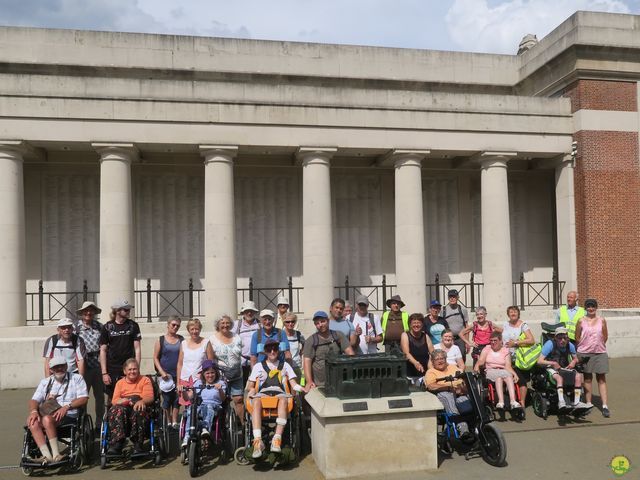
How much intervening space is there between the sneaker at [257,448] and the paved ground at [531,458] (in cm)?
27

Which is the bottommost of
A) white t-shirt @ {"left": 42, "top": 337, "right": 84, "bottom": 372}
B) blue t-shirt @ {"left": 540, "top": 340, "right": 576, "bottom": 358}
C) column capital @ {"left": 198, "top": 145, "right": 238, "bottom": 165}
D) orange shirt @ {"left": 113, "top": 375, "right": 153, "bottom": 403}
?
orange shirt @ {"left": 113, "top": 375, "right": 153, "bottom": 403}

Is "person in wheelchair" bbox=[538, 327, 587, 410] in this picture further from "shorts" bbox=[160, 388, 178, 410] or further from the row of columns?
the row of columns

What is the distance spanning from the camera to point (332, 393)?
6.80m

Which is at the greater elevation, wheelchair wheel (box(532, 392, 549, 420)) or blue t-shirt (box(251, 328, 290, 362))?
blue t-shirt (box(251, 328, 290, 362))

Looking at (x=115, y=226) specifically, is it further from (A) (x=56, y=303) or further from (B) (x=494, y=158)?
(B) (x=494, y=158)

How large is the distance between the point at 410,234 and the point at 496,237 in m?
2.75

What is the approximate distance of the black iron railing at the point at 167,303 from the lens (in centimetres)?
1725

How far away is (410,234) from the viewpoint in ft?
53.4

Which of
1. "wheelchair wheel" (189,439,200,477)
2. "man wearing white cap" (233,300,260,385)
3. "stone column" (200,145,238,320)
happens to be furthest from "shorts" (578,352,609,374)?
"stone column" (200,145,238,320)

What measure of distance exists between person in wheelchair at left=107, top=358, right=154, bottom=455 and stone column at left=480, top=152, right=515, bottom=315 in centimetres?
1206

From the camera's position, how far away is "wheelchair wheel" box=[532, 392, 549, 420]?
8805 millimetres

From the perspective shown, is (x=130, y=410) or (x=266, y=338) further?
(x=266, y=338)

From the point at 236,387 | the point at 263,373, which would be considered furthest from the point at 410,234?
the point at 263,373

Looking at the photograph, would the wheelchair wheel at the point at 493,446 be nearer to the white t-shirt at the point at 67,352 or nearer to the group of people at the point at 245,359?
the group of people at the point at 245,359
